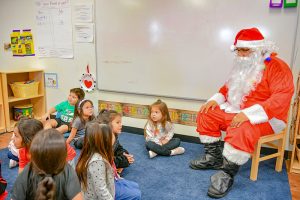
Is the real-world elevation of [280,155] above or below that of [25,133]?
below

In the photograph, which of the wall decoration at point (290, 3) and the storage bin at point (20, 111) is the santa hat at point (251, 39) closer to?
the wall decoration at point (290, 3)

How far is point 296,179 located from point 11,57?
13.2ft

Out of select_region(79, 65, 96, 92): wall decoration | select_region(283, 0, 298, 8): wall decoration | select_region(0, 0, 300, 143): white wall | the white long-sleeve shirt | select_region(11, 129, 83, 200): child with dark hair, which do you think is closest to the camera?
select_region(11, 129, 83, 200): child with dark hair

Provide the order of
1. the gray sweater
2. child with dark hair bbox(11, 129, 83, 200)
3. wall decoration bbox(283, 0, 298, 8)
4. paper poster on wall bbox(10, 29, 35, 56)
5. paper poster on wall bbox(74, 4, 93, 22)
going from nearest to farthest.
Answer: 1. child with dark hair bbox(11, 129, 83, 200)
2. the gray sweater
3. wall decoration bbox(283, 0, 298, 8)
4. paper poster on wall bbox(74, 4, 93, 22)
5. paper poster on wall bbox(10, 29, 35, 56)

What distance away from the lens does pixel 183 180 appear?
222 cm

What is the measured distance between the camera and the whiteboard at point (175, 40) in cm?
250

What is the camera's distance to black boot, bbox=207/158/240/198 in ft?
6.52

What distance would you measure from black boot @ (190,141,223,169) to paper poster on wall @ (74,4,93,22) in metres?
2.07

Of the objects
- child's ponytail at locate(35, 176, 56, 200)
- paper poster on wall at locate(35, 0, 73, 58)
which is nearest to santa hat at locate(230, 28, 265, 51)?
child's ponytail at locate(35, 176, 56, 200)

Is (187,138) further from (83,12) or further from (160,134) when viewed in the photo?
(83,12)

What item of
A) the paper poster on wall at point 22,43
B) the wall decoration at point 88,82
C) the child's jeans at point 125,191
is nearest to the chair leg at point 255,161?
the child's jeans at point 125,191

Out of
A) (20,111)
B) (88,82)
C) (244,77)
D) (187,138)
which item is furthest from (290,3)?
(20,111)

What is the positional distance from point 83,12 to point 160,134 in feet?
5.86

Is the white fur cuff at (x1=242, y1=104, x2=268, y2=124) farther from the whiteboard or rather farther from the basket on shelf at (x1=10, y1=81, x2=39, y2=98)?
the basket on shelf at (x1=10, y1=81, x2=39, y2=98)
